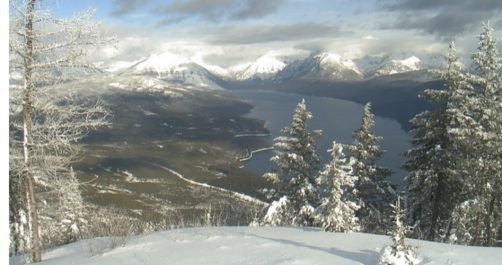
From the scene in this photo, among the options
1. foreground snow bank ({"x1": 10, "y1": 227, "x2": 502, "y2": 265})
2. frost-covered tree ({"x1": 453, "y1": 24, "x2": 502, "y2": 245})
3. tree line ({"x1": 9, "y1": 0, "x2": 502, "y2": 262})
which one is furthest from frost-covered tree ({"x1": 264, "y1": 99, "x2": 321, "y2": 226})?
foreground snow bank ({"x1": 10, "y1": 227, "x2": 502, "y2": 265})

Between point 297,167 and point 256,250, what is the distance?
57.3 ft

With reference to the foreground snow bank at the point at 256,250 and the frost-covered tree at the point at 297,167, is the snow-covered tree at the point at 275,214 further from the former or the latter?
the foreground snow bank at the point at 256,250

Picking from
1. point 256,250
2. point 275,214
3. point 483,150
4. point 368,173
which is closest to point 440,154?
point 483,150

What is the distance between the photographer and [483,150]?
21.2 m

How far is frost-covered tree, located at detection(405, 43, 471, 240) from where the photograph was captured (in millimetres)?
21781

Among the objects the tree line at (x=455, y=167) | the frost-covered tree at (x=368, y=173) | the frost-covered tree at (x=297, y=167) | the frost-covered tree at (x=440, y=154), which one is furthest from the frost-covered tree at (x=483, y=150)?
the frost-covered tree at (x=297, y=167)

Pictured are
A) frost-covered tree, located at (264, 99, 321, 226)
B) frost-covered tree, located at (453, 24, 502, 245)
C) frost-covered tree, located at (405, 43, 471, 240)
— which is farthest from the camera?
frost-covered tree, located at (264, 99, 321, 226)

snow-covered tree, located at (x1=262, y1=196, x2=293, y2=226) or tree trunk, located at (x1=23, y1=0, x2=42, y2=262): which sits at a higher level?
tree trunk, located at (x1=23, y1=0, x2=42, y2=262)

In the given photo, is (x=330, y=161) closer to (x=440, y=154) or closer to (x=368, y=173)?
(x=440, y=154)

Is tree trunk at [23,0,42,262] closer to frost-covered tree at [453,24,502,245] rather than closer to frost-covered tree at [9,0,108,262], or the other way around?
frost-covered tree at [9,0,108,262]

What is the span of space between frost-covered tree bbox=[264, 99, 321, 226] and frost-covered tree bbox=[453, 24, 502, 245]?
7.15 meters

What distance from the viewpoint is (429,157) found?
23.0m

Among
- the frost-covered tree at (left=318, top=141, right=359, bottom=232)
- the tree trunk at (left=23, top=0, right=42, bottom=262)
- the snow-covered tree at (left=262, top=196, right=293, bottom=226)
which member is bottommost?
the snow-covered tree at (left=262, top=196, right=293, bottom=226)

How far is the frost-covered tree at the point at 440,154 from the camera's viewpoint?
71.5 ft
